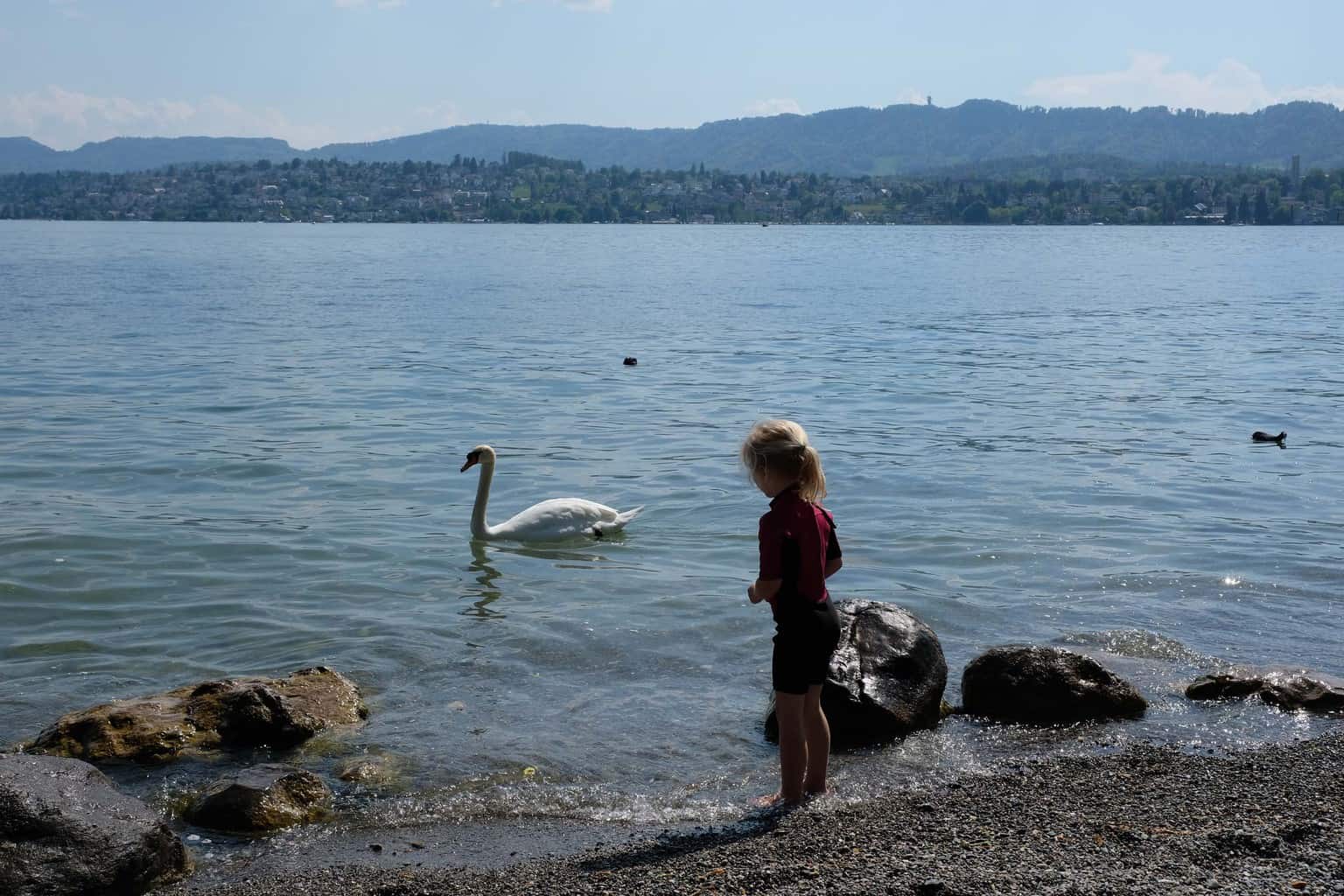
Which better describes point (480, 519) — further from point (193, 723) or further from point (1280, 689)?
point (1280, 689)

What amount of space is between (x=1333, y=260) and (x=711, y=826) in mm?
94374

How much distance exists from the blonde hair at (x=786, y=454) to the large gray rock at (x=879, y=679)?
6.92 feet

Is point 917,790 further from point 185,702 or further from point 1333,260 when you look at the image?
point 1333,260

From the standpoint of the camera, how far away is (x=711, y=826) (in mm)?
7086

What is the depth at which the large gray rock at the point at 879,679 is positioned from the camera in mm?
8438

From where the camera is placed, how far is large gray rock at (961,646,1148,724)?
8789mm

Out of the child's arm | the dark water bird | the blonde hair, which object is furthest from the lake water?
the blonde hair

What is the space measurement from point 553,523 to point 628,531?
1048 mm

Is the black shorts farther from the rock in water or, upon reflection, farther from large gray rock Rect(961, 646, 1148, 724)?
the rock in water

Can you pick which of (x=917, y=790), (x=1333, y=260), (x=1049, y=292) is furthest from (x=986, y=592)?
(x=1333, y=260)

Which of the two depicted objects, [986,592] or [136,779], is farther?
[986,592]

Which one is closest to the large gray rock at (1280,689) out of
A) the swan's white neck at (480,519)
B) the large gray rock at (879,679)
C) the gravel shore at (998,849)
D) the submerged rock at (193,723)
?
the gravel shore at (998,849)

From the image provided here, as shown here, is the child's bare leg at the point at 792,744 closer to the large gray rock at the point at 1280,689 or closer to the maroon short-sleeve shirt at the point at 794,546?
→ the maroon short-sleeve shirt at the point at 794,546

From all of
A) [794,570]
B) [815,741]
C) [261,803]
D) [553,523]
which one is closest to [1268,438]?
[553,523]
